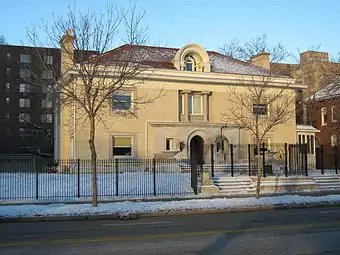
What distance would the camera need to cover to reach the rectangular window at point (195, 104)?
131 feet

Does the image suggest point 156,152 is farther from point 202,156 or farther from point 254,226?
point 254,226

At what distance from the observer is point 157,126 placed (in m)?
37.7

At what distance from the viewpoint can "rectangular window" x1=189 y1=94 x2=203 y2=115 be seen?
3981 cm

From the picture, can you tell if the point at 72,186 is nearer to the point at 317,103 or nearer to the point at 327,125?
the point at 327,125

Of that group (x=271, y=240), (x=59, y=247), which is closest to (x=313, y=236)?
(x=271, y=240)

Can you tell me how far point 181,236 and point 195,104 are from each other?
1145 inches

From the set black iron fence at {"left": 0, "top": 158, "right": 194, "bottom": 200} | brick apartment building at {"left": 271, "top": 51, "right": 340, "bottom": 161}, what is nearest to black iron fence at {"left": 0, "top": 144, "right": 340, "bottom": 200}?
black iron fence at {"left": 0, "top": 158, "right": 194, "bottom": 200}

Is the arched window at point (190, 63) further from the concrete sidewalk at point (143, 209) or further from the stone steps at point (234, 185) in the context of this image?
the concrete sidewalk at point (143, 209)

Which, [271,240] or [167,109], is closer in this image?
[271,240]

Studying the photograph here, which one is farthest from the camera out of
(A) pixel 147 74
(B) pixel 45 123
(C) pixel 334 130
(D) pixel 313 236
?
(B) pixel 45 123

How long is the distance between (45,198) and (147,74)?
51.6 feet

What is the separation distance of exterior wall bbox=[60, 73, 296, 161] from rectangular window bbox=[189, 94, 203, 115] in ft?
2.53

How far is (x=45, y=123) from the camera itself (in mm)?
80562

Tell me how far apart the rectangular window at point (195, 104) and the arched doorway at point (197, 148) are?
86.2 inches
